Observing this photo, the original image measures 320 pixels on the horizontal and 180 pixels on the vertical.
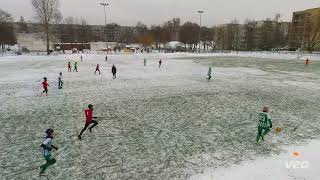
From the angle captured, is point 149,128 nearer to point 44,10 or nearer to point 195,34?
point 44,10

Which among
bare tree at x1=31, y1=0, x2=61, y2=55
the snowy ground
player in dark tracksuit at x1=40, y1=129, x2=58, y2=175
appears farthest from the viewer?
bare tree at x1=31, y1=0, x2=61, y2=55

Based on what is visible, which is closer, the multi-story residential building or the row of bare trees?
the row of bare trees

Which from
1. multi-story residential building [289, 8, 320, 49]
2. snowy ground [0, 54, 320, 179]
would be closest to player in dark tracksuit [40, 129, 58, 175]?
snowy ground [0, 54, 320, 179]

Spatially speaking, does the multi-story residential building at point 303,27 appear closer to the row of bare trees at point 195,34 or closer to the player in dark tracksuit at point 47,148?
the row of bare trees at point 195,34

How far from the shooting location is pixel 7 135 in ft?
36.0

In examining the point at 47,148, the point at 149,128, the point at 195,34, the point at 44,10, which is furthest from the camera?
the point at 195,34

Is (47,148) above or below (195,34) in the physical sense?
below

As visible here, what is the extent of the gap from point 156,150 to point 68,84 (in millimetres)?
16430

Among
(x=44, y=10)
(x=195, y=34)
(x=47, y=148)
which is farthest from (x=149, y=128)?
(x=195, y=34)

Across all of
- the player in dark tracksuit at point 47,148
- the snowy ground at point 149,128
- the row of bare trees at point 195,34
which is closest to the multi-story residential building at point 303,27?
the row of bare trees at point 195,34

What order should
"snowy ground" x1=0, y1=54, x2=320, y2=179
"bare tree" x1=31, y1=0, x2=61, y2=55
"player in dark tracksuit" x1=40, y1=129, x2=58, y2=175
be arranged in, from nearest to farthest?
"player in dark tracksuit" x1=40, y1=129, x2=58, y2=175
"snowy ground" x1=0, y1=54, x2=320, y2=179
"bare tree" x1=31, y1=0, x2=61, y2=55

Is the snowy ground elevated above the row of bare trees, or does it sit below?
below

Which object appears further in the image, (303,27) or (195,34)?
(195,34)

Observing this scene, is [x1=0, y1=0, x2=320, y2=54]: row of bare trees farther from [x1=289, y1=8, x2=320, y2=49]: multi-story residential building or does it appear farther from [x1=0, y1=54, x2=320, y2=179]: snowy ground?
[x1=0, y1=54, x2=320, y2=179]: snowy ground
